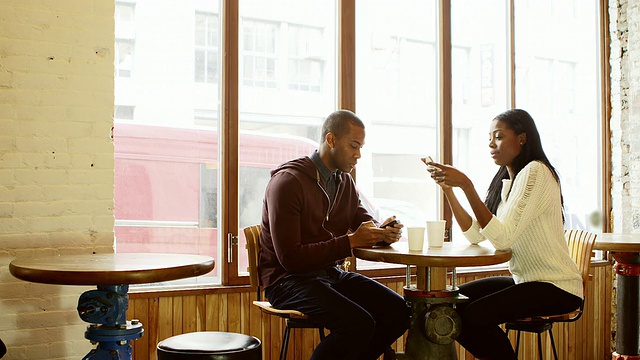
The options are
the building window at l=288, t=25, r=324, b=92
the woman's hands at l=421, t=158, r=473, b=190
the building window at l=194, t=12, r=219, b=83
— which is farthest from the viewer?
Result: the building window at l=288, t=25, r=324, b=92

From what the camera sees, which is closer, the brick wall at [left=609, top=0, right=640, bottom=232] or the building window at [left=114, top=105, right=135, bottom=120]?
the building window at [left=114, top=105, right=135, bottom=120]

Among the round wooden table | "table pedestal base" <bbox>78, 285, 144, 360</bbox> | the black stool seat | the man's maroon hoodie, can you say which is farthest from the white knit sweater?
"table pedestal base" <bbox>78, 285, 144, 360</bbox>

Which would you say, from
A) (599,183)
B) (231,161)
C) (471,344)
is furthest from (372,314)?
(599,183)

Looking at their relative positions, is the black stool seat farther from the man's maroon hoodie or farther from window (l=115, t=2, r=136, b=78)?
window (l=115, t=2, r=136, b=78)

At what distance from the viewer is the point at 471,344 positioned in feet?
9.64

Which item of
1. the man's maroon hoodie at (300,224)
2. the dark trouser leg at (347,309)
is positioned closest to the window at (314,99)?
the man's maroon hoodie at (300,224)

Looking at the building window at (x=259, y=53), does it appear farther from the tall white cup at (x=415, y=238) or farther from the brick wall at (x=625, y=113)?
the brick wall at (x=625, y=113)

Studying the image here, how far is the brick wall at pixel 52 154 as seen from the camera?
10.0 feet

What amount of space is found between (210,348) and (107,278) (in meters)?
0.47

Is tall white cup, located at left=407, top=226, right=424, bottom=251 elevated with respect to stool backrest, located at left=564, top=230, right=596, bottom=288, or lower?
elevated

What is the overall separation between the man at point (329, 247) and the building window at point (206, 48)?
83 centimetres

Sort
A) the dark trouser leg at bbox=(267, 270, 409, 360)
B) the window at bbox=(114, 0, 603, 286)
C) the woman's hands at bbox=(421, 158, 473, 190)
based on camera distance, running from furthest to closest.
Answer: the window at bbox=(114, 0, 603, 286) → the woman's hands at bbox=(421, 158, 473, 190) → the dark trouser leg at bbox=(267, 270, 409, 360)

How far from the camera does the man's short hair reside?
126 inches

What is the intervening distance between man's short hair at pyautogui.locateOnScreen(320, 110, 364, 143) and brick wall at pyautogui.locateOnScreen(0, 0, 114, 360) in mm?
1044
